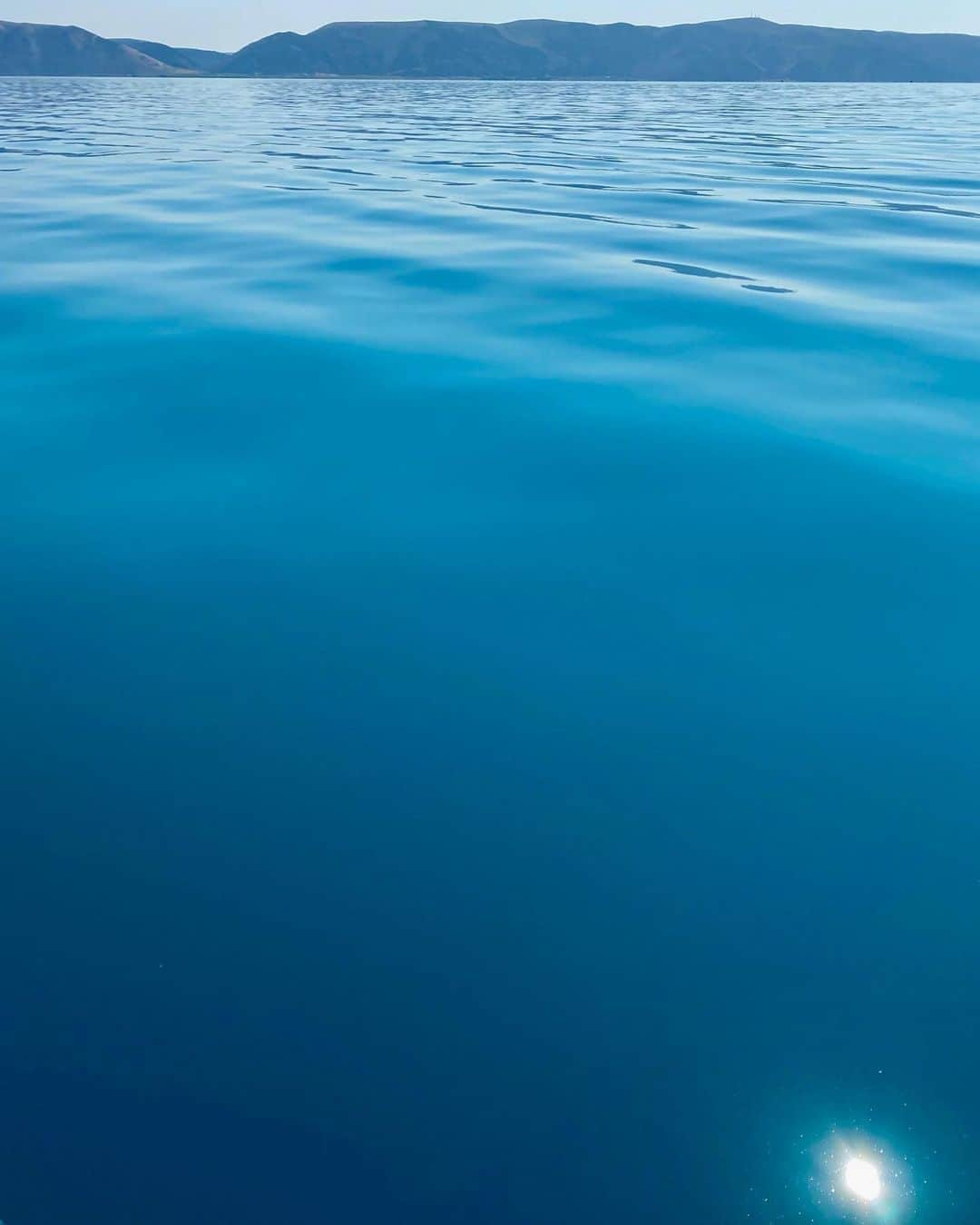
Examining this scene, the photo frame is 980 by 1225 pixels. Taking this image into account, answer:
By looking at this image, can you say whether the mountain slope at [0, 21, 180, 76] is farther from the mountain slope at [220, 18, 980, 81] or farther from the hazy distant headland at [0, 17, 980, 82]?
the mountain slope at [220, 18, 980, 81]

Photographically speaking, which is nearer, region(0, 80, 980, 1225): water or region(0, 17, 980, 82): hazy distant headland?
region(0, 80, 980, 1225): water

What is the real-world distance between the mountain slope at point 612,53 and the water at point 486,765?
168018 mm

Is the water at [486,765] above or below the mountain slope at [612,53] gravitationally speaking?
above

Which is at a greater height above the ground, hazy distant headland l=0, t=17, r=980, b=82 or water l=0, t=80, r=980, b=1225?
water l=0, t=80, r=980, b=1225

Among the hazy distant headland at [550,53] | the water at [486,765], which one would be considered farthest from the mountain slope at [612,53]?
the water at [486,765]

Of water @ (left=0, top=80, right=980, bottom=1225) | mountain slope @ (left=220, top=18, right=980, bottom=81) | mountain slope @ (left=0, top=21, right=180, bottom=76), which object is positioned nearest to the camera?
water @ (left=0, top=80, right=980, bottom=1225)

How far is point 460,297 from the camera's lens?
600 centimetres

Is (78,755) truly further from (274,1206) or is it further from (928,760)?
(928,760)

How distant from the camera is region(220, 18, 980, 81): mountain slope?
15850 centimetres

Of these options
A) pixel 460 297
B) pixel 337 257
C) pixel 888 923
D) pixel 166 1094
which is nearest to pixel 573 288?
pixel 460 297

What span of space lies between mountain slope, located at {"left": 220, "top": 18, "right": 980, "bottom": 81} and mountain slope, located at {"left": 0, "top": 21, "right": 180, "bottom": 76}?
625 inches

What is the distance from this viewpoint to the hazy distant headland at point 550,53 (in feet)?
512

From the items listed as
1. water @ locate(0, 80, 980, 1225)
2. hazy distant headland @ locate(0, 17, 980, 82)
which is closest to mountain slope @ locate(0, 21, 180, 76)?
hazy distant headland @ locate(0, 17, 980, 82)

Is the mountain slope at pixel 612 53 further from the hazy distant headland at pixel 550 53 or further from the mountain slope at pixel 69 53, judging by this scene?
the mountain slope at pixel 69 53
